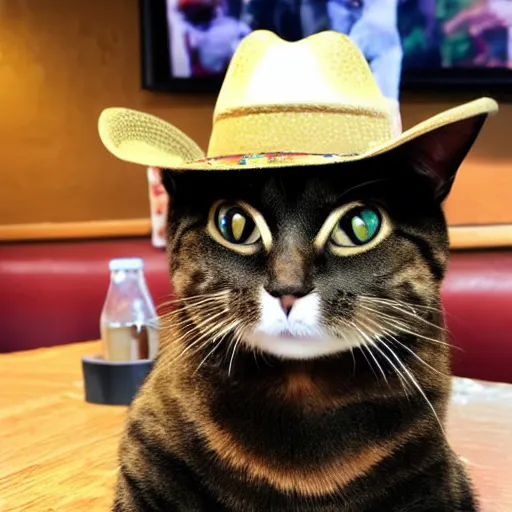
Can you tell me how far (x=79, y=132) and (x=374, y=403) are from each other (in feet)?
5.37

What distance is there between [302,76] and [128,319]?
677 millimetres

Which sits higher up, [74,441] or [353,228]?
[353,228]

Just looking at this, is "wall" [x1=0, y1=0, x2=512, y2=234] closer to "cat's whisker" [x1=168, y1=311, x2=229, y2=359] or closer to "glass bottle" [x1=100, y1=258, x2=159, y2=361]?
"glass bottle" [x1=100, y1=258, x2=159, y2=361]

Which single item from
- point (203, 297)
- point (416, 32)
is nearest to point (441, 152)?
point (203, 297)

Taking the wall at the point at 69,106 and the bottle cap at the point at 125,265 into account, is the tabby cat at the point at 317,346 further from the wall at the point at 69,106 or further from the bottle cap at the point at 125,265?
the wall at the point at 69,106

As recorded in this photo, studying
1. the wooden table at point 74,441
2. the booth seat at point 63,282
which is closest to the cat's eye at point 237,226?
the wooden table at point 74,441

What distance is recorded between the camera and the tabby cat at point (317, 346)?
0.52 m

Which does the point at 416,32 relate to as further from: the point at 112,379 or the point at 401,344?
the point at 401,344

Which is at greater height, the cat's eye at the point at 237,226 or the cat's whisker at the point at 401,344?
the cat's eye at the point at 237,226

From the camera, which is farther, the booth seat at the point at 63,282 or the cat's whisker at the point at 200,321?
the booth seat at the point at 63,282

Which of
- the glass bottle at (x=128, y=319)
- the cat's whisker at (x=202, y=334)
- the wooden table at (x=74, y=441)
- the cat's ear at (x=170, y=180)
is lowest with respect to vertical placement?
the wooden table at (x=74, y=441)

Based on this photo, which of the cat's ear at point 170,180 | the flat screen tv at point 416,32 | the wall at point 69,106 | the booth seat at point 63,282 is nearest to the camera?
the cat's ear at point 170,180

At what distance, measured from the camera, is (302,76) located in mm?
575

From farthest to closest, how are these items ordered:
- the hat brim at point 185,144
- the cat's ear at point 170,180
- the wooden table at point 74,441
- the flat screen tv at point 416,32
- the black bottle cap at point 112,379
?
the flat screen tv at point 416,32 → the black bottle cap at point 112,379 → the wooden table at point 74,441 → the cat's ear at point 170,180 → the hat brim at point 185,144
